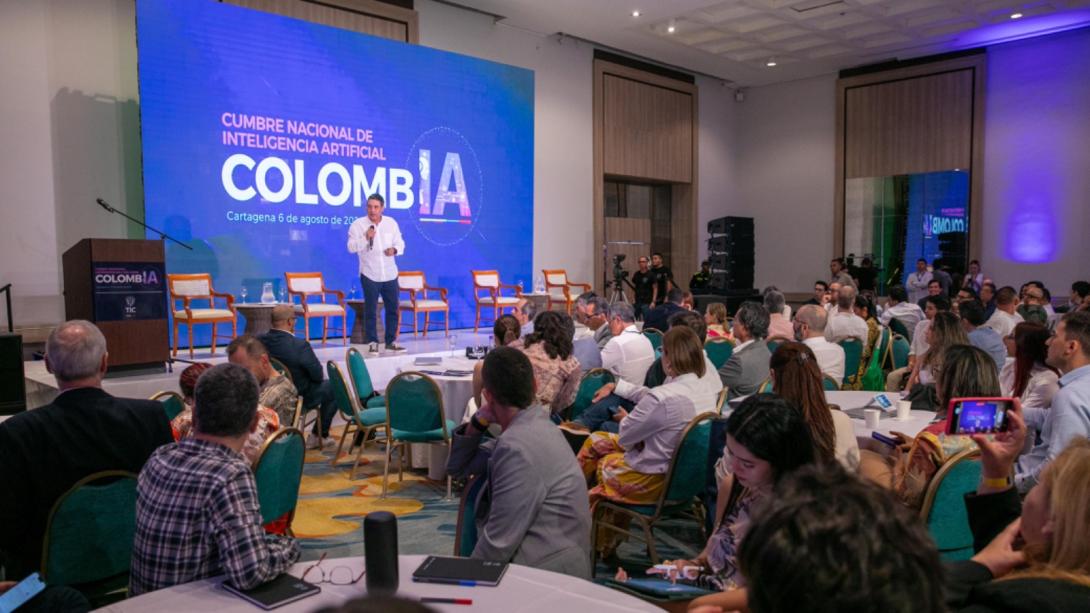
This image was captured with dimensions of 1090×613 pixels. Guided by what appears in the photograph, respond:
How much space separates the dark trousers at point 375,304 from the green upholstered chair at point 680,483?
19.2 ft

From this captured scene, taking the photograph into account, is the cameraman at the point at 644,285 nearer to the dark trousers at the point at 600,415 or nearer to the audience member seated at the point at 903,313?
the audience member seated at the point at 903,313

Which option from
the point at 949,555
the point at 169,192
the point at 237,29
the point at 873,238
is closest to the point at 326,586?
the point at 949,555

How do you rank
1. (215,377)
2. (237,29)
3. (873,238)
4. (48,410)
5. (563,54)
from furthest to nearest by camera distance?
(873,238) → (563,54) → (237,29) → (48,410) → (215,377)

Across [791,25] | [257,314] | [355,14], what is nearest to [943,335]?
[257,314]

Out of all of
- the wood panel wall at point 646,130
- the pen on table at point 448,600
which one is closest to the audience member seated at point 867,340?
the pen on table at point 448,600

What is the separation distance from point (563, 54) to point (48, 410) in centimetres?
1274

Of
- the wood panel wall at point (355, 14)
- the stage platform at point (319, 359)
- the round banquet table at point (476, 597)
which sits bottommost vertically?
the stage platform at point (319, 359)

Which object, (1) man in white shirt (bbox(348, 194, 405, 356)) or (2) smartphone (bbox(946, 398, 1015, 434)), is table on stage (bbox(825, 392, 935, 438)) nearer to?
(2) smartphone (bbox(946, 398, 1015, 434))

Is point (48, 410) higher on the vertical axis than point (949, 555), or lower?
higher

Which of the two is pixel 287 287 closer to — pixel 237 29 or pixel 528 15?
pixel 237 29

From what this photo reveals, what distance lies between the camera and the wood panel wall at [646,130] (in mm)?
14883

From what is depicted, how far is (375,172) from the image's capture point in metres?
10.8

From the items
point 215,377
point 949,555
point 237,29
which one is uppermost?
point 237,29

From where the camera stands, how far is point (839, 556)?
0.84 meters
